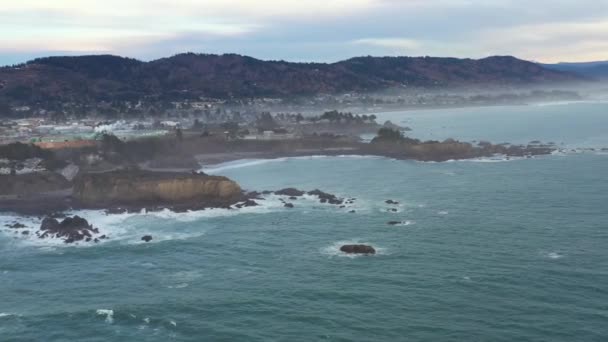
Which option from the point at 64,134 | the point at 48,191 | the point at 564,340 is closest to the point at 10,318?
the point at 564,340

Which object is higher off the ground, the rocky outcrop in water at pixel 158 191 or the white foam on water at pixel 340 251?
the rocky outcrop in water at pixel 158 191

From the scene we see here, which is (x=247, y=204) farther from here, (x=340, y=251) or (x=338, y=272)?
(x=338, y=272)

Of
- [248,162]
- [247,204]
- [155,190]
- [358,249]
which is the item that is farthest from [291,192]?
[248,162]

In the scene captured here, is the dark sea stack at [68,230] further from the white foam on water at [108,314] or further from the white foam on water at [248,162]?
the white foam on water at [248,162]

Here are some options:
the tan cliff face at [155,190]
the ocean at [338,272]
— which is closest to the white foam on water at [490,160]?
the ocean at [338,272]

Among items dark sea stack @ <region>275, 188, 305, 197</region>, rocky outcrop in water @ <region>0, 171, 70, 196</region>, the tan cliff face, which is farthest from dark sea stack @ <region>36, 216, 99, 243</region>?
dark sea stack @ <region>275, 188, 305, 197</region>

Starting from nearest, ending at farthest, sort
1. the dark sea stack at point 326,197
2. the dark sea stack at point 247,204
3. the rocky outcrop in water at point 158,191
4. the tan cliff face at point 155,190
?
the dark sea stack at point 247,204, the dark sea stack at point 326,197, the rocky outcrop in water at point 158,191, the tan cliff face at point 155,190
